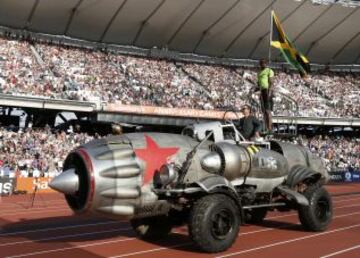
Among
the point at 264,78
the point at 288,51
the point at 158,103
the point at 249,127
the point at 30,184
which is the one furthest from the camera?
the point at 158,103

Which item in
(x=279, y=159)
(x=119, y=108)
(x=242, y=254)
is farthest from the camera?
(x=119, y=108)

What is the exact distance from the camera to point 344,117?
42938mm

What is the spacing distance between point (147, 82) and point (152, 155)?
29.4 metres

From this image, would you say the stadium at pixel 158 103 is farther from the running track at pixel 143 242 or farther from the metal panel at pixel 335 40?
the metal panel at pixel 335 40

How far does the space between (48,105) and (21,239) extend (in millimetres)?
19170

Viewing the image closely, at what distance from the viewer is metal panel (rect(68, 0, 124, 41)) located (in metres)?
38.1

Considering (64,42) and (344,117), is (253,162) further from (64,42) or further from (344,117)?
(344,117)

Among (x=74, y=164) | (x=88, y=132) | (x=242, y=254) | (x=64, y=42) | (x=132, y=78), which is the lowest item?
(x=242, y=254)

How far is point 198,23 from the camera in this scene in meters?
43.0

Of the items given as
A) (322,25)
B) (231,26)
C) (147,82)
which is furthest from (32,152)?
(322,25)

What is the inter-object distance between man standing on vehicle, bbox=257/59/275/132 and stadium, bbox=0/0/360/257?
0.38ft

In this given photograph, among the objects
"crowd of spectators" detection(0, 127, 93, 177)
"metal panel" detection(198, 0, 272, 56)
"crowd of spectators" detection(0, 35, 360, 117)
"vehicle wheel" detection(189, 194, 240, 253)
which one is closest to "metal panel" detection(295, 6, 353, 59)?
"crowd of spectators" detection(0, 35, 360, 117)

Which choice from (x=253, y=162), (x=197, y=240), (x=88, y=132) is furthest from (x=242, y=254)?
(x=88, y=132)

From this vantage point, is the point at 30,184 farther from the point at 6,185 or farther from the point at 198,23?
the point at 198,23
